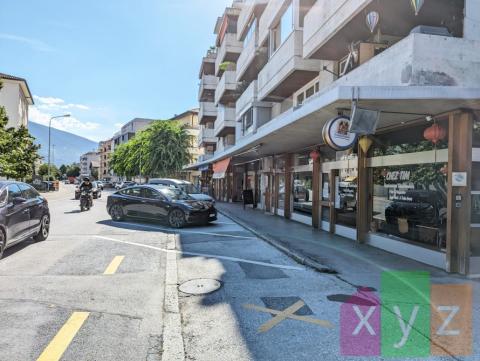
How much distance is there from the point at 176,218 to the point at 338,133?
7676 millimetres

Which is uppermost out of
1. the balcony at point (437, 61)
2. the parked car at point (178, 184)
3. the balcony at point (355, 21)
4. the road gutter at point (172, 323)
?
the balcony at point (355, 21)

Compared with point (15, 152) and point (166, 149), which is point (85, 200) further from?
point (166, 149)

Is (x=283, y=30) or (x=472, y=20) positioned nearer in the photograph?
(x=472, y=20)

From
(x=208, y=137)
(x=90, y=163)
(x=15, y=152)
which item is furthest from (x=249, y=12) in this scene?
(x=90, y=163)

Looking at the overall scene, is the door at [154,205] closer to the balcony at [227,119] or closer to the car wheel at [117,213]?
the car wheel at [117,213]

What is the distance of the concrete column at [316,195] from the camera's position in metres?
14.2

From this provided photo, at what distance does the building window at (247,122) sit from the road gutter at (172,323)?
1672 centimetres

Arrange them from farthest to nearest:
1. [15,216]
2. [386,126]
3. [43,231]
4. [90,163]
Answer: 1. [90,163]
2. [43,231]
3. [386,126]
4. [15,216]

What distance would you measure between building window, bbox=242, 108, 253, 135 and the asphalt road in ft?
47.8

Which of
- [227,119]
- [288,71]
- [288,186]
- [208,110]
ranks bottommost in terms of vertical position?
[288,186]

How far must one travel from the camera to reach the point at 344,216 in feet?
40.4

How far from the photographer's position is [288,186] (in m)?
18.0

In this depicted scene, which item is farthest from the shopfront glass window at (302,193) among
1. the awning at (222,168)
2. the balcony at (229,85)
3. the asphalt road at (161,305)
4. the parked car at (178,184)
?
the balcony at (229,85)

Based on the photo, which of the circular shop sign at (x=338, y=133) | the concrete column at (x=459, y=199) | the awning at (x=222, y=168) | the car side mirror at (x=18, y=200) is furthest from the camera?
the awning at (x=222, y=168)
